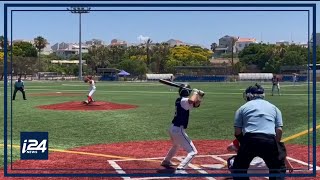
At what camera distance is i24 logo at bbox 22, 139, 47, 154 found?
695 cm

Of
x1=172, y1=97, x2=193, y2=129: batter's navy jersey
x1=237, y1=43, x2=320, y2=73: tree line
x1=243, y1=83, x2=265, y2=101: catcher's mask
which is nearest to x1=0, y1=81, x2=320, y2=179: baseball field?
x1=237, y1=43, x2=320, y2=73: tree line

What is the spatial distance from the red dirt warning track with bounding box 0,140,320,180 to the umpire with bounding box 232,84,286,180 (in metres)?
1.22

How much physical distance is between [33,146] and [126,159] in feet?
10.3

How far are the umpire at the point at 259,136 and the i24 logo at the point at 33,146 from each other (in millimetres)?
2641

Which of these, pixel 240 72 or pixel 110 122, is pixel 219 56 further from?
pixel 110 122

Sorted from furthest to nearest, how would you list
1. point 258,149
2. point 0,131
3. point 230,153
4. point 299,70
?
point 0,131 → point 230,153 → point 299,70 → point 258,149

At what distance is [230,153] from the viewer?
10688 millimetres

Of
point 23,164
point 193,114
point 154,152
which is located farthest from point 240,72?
point 193,114

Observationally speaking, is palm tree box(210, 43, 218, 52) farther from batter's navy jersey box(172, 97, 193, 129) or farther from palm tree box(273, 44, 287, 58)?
batter's navy jersey box(172, 97, 193, 129)

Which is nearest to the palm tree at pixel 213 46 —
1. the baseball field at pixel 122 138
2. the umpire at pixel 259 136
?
the umpire at pixel 259 136

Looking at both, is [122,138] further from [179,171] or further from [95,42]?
[95,42]

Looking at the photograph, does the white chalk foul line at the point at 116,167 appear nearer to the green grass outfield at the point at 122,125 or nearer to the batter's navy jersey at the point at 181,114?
the batter's navy jersey at the point at 181,114

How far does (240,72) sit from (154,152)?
3170 mm

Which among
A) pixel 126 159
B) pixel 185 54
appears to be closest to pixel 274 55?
pixel 185 54
